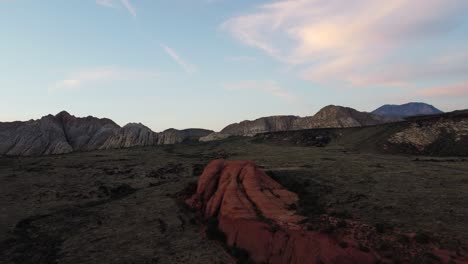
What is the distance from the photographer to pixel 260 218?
2744cm

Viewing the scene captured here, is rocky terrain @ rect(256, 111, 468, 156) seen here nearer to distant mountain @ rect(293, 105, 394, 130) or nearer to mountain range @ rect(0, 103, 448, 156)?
distant mountain @ rect(293, 105, 394, 130)

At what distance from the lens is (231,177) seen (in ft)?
119

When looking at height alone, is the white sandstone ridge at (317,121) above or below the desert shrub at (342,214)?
above

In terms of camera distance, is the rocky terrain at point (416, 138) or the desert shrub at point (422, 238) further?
the rocky terrain at point (416, 138)

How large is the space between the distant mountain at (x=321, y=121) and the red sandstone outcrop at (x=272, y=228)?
113516 mm

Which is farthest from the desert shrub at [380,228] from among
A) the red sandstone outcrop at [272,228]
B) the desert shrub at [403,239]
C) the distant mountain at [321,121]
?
the distant mountain at [321,121]

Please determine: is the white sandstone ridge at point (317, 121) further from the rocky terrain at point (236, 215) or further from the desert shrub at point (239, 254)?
the desert shrub at point (239, 254)

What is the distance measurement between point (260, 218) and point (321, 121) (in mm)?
129720

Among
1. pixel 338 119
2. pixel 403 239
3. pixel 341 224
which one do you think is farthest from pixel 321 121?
pixel 403 239

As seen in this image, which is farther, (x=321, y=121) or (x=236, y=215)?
(x=321, y=121)

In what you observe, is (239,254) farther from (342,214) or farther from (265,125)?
(265,125)

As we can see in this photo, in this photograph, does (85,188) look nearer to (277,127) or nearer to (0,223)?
(0,223)

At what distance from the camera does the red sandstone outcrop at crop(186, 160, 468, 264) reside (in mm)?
20797

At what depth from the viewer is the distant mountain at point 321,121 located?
14850cm
